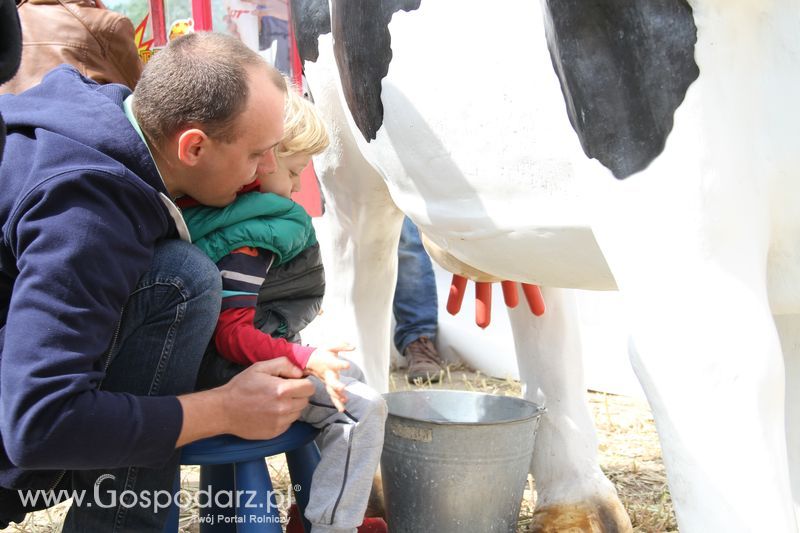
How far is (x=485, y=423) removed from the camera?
1.59 meters

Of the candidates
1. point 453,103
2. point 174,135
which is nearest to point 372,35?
point 453,103

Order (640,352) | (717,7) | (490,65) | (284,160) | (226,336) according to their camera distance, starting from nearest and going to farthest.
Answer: (717,7) → (640,352) → (490,65) → (226,336) → (284,160)

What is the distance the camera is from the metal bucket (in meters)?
1.62

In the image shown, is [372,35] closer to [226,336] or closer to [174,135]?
[174,135]

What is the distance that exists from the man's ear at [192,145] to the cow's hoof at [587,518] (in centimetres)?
106

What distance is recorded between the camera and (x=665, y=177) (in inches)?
38.4

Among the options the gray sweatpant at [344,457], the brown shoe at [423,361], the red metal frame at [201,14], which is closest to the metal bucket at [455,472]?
the gray sweatpant at [344,457]

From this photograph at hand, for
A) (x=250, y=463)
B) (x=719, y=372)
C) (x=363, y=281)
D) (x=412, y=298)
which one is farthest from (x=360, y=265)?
(x=412, y=298)

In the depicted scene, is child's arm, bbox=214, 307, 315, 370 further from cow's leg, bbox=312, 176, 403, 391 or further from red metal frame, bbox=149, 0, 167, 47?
red metal frame, bbox=149, 0, 167, 47

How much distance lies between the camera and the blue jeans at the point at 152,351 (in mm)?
1224

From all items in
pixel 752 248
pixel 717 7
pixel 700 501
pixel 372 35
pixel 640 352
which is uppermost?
pixel 372 35

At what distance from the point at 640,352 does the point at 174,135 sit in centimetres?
64

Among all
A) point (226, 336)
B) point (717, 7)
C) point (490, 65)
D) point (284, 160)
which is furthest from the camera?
point (284, 160)

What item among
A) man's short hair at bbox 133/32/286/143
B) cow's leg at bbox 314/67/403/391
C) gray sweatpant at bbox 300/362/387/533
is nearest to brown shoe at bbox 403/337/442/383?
cow's leg at bbox 314/67/403/391
